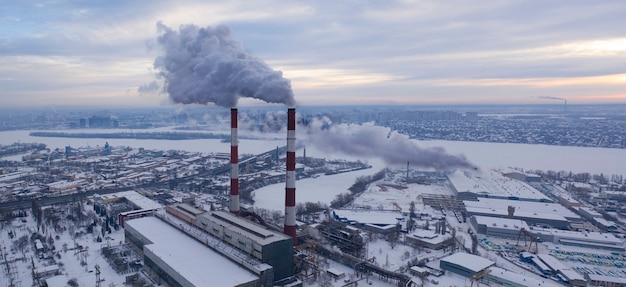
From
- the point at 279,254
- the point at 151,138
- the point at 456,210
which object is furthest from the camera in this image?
the point at 151,138

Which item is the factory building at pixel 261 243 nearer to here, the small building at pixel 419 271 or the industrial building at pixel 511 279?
the small building at pixel 419 271

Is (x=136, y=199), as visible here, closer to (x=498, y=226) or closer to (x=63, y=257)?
(x=63, y=257)

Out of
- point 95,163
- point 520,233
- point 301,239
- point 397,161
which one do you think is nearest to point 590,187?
point 520,233

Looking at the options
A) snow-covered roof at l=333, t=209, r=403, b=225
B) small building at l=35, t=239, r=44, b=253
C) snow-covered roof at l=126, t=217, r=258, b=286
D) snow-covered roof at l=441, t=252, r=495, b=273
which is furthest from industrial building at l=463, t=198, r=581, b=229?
small building at l=35, t=239, r=44, b=253

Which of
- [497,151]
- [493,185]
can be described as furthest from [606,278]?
[497,151]

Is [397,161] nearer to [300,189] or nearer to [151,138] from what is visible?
[300,189]

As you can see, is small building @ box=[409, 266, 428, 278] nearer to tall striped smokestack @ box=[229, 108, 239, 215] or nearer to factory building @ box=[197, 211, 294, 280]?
factory building @ box=[197, 211, 294, 280]
